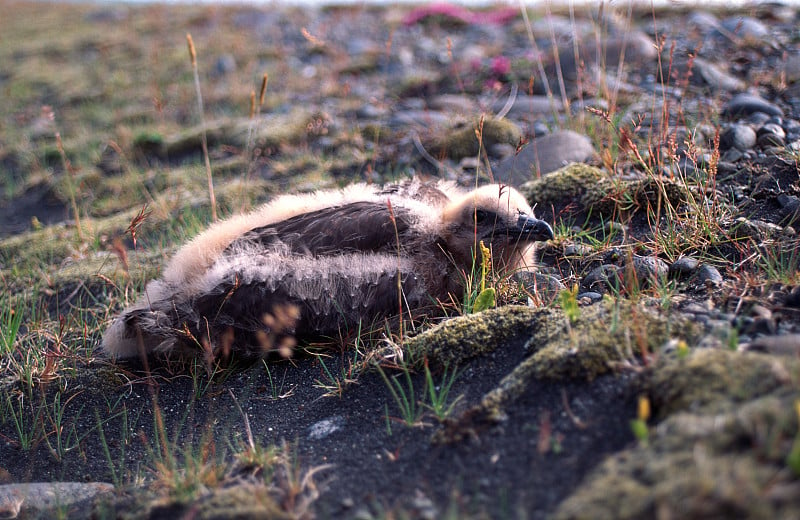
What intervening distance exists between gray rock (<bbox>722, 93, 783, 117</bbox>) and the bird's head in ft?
7.88

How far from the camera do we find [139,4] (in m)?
17.7

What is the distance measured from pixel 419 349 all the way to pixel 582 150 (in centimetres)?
266

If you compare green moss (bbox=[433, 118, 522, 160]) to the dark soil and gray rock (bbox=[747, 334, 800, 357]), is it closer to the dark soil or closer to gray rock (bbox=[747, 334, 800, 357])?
the dark soil

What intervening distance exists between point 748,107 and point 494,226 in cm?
276

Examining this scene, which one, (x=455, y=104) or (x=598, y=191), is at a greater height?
(x=455, y=104)

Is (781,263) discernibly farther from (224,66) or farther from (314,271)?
(224,66)

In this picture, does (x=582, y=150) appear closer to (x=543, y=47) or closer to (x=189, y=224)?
(x=189, y=224)

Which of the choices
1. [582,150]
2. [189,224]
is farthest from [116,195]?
[582,150]

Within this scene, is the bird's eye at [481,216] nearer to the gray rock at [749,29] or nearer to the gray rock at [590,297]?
the gray rock at [590,297]

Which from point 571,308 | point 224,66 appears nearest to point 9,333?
point 571,308

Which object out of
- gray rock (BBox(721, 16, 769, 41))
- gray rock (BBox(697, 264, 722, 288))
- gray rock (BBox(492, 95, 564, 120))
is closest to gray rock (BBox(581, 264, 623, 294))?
gray rock (BBox(697, 264, 722, 288))

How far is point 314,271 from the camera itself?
142 inches

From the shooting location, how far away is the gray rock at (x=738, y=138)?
4672 mm

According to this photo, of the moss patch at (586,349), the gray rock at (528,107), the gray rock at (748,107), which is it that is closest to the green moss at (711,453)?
the moss patch at (586,349)
